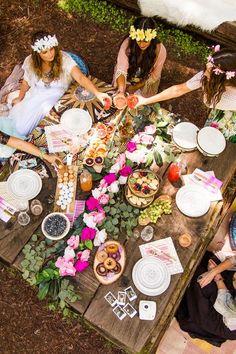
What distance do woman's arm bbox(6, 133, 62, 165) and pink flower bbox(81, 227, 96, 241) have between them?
2.21ft

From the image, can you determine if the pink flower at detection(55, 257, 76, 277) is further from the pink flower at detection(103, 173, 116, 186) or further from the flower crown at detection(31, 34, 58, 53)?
the flower crown at detection(31, 34, 58, 53)

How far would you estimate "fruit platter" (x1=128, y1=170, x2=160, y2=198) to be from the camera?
3.18 metres

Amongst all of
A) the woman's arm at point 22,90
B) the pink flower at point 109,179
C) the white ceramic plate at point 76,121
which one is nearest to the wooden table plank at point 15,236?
the pink flower at point 109,179

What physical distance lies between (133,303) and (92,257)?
467mm

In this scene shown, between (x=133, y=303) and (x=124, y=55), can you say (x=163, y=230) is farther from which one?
(x=124, y=55)

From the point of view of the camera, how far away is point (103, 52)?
213 inches

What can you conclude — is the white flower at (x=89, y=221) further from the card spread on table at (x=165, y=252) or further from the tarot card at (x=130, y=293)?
the tarot card at (x=130, y=293)

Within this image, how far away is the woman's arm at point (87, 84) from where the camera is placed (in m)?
3.74

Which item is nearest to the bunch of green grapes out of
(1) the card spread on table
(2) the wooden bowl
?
(2) the wooden bowl

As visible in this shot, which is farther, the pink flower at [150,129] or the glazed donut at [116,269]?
the pink flower at [150,129]

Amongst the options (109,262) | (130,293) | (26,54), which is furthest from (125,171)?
(26,54)

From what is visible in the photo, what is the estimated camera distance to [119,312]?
9.53 feet

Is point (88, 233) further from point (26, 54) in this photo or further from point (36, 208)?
point (26, 54)

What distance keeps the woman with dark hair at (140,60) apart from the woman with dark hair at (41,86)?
19.4 inches
